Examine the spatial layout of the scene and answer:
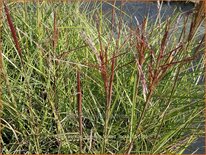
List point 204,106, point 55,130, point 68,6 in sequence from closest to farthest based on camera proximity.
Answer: point 204,106 → point 55,130 → point 68,6

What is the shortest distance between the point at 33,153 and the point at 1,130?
0.42ft

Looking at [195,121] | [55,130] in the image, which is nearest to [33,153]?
[55,130]

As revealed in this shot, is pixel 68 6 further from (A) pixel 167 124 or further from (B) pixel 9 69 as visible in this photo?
(A) pixel 167 124

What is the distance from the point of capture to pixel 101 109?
1228 mm

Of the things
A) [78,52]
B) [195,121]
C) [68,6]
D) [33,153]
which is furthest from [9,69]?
[195,121]

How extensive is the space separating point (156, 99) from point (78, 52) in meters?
0.36

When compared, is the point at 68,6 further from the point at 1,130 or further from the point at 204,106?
the point at 204,106

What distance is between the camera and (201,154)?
4.21 ft

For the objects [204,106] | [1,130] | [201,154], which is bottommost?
[201,154]

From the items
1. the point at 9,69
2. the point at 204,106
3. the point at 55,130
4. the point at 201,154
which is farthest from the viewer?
the point at 9,69

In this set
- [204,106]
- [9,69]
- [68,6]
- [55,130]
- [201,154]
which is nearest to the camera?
[204,106]

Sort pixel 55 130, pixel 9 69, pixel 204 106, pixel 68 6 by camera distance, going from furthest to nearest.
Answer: pixel 68 6 → pixel 9 69 → pixel 55 130 → pixel 204 106

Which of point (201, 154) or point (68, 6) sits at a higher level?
point (68, 6)

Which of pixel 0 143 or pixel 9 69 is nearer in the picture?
pixel 0 143
